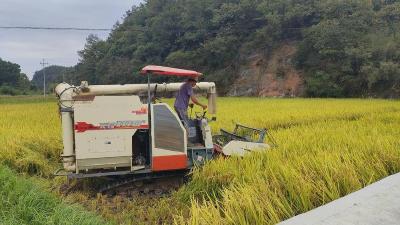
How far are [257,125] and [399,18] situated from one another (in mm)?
33533

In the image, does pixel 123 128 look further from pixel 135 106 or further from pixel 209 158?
pixel 209 158

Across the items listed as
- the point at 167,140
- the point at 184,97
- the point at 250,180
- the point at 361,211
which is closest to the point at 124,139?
the point at 167,140

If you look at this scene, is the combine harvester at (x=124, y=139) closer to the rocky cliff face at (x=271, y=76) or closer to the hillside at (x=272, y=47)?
the hillside at (x=272, y=47)

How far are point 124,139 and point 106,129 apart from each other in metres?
0.32

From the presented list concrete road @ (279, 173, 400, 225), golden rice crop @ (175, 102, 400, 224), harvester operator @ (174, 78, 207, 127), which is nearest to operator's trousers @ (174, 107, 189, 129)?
harvester operator @ (174, 78, 207, 127)

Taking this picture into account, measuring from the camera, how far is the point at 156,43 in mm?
54688

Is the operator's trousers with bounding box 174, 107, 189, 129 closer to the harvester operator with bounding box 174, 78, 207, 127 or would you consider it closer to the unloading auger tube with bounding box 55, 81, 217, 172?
the harvester operator with bounding box 174, 78, 207, 127

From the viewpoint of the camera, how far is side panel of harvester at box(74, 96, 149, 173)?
21.1ft

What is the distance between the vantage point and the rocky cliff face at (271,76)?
4062cm

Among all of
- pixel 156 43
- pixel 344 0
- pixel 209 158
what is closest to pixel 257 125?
pixel 209 158

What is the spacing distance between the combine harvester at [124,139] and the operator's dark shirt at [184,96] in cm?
32

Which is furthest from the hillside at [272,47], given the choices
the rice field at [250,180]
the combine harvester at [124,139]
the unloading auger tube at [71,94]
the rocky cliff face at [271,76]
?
the combine harvester at [124,139]

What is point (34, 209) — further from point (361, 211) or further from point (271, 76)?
point (271, 76)

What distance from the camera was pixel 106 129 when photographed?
21.3 feet
